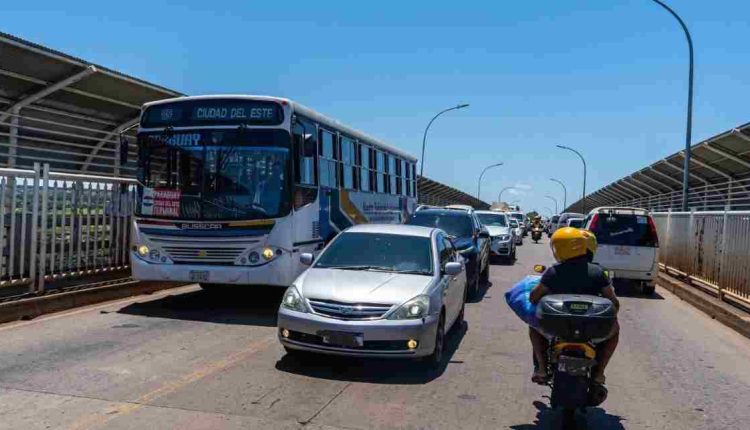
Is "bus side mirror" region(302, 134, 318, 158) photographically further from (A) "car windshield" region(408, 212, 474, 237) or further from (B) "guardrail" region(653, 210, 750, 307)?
(B) "guardrail" region(653, 210, 750, 307)

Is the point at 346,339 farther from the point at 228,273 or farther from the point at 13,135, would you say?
the point at 13,135

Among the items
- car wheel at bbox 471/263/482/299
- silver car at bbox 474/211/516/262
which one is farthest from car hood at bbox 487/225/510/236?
car wheel at bbox 471/263/482/299

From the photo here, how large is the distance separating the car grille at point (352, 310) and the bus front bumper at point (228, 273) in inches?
130

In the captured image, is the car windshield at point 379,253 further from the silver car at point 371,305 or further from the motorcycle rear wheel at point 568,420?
the motorcycle rear wheel at point 568,420

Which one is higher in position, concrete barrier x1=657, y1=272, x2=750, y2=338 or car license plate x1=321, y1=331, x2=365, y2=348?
car license plate x1=321, y1=331, x2=365, y2=348

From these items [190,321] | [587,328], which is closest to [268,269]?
[190,321]

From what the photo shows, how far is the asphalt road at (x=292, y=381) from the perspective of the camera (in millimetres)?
5398

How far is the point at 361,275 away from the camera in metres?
7.51

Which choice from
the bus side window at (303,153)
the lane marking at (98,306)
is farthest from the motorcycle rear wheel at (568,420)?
the lane marking at (98,306)

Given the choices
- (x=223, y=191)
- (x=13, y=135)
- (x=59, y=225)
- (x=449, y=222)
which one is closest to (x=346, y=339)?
(x=223, y=191)

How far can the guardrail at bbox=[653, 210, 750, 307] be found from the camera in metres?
12.0

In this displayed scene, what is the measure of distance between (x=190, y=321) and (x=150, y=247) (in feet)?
4.65

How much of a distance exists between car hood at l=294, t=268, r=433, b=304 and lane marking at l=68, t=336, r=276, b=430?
1.09 m

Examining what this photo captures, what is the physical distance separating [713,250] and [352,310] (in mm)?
10567
